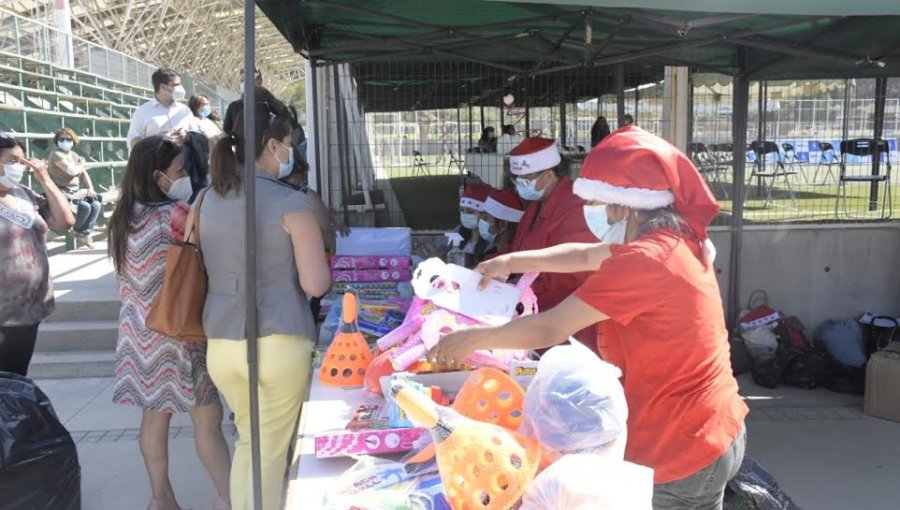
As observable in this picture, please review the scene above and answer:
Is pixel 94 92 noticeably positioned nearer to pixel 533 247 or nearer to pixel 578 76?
pixel 578 76

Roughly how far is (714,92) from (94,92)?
523 inches

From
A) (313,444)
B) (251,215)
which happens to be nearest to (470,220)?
(251,215)

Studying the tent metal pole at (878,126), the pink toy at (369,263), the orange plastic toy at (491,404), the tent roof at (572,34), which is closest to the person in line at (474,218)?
the pink toy at (369,263)

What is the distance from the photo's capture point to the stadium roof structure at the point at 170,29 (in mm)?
30578

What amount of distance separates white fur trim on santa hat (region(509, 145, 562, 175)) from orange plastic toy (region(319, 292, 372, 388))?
4.41 ft

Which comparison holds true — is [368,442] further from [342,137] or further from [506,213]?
[342,137]

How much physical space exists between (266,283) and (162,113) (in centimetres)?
413

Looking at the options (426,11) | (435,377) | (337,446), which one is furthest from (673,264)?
(426,11)

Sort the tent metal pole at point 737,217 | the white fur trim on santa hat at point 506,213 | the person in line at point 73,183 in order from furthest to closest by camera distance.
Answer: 1. the person in line at point 73,183
2. the tent metal pole at point 737,217
3. the white fur trim on santa hat at point 506,213

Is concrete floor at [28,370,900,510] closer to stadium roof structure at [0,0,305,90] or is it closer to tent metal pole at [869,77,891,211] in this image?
tent metal pole at [869,77,891,211]

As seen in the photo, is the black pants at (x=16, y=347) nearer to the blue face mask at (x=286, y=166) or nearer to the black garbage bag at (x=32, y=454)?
the black garbage bag at (x=32, y=454)

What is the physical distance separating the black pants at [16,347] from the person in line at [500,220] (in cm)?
242

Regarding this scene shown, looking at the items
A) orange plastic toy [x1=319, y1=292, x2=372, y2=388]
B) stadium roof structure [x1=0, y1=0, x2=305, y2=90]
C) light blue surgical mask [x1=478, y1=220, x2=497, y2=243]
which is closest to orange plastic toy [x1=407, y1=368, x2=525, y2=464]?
orange plastic toy [x1=319, y1=292, x2=372, y2=388]

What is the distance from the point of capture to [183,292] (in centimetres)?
273
